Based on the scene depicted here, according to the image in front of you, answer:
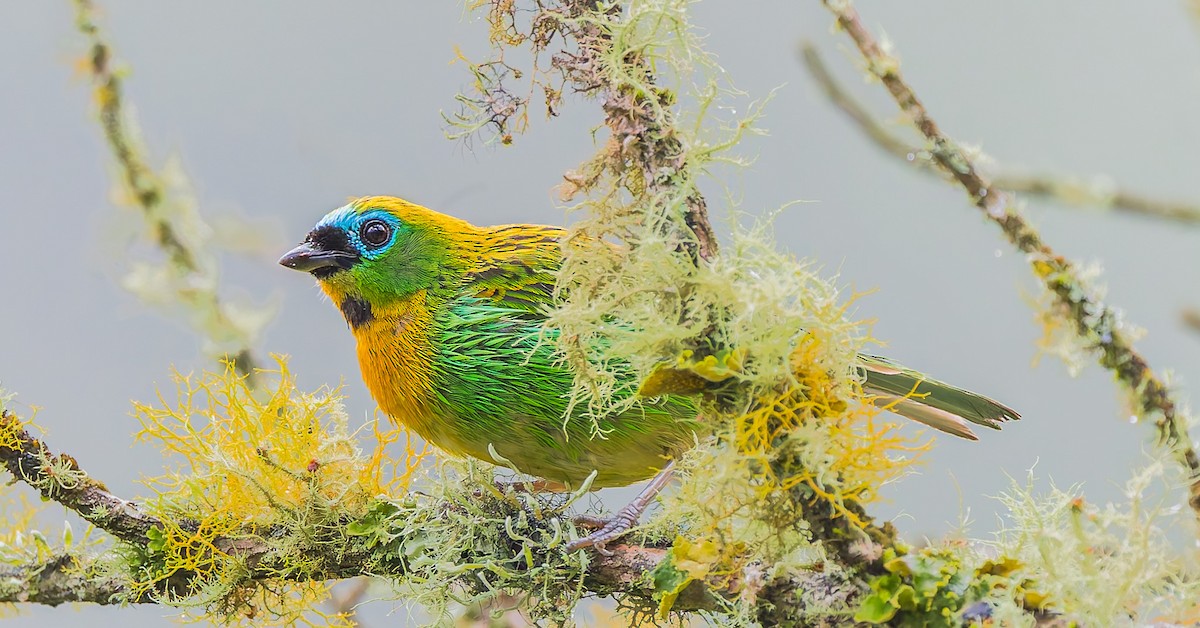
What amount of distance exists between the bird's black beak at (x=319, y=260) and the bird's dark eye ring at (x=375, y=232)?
5cm

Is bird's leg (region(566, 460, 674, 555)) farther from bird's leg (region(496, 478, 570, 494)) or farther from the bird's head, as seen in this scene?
the bird's head

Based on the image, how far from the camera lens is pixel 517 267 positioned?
247 centimetres

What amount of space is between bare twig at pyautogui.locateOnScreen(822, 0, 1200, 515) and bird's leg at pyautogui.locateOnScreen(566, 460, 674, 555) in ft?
2.35

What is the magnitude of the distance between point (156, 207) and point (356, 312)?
67cm

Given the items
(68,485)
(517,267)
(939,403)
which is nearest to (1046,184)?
(939,403)

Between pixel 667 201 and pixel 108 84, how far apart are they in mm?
1835

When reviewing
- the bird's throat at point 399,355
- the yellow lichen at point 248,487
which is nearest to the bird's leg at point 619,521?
the yellow lichen at point 248,487

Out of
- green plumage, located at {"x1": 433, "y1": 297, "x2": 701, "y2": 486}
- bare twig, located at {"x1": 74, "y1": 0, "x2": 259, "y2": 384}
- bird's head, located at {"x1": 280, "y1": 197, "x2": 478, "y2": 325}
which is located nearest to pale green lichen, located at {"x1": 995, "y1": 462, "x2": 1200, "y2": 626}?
green plumage, located at {"x1": 433, "y1": 297, "x2": 701, "y2": 486}

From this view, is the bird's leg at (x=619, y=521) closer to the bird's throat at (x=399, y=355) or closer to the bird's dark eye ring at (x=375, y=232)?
the bird's throat at (x=399, y=355)

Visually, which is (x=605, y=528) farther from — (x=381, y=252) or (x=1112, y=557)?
(x=381, y=252)

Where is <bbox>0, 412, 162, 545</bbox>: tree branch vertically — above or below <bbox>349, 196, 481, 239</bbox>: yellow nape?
below

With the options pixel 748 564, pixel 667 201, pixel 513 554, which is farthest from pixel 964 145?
pixel 513 554

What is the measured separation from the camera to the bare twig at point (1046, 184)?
7.23 ft

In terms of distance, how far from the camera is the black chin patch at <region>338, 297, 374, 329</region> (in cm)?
247
